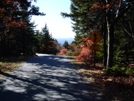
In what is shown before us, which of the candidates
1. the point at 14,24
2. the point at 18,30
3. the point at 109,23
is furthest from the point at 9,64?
the point at 109,23

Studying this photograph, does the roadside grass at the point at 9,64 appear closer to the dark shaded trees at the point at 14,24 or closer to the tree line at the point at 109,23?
the dark shaded trees at the point at 14,24

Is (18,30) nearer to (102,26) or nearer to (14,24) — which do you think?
(14,24)

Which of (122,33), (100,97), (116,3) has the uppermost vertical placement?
(116,3)

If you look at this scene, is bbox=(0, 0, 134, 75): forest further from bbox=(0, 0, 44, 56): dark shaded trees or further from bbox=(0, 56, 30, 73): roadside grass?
bbox=(0, 56, 30, 73): roadside grass

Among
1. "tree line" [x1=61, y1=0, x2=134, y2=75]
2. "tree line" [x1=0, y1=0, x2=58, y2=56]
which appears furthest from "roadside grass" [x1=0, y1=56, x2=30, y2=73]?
"tree line" [x1=61, y1=0, x2=134, y2=75]

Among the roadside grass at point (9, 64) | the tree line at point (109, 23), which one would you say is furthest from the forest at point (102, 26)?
the roadside grass at point (9, 64)

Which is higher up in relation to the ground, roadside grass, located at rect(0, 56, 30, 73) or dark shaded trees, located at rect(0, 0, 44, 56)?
dark shaded trees, located at rect(0, 0, 44, 56)

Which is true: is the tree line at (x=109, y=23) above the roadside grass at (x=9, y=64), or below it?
above

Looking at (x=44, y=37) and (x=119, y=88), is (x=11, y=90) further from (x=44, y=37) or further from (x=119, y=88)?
(x=44, y=37)

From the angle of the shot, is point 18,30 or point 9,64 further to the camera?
point 18,30

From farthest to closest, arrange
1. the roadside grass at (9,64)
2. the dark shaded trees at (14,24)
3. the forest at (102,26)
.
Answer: the dark shaded trees at (14,24) < the roadside grass at (9,64) < the forest at (102,26)

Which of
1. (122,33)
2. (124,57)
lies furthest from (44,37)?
(124,57)

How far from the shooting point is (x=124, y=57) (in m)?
13.8

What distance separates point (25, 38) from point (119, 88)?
23.3 meters
